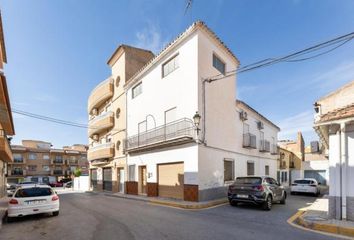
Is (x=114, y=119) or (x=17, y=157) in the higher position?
(x=114, y=119)

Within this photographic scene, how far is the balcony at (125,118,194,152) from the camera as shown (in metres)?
14.2

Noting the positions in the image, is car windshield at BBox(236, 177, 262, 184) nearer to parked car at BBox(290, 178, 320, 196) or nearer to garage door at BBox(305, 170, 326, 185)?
parked car at BBox(290, 178, 320, 196)

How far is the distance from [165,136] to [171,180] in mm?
2780

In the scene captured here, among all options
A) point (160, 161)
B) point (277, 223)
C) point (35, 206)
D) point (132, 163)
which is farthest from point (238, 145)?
point (35, 206)

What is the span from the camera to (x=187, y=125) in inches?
564

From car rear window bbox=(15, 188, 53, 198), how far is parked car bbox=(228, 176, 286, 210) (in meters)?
8.29

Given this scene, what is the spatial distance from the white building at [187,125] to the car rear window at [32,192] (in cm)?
712

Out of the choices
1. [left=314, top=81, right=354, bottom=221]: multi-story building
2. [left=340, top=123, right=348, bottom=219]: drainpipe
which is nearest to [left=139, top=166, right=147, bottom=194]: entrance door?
[left=314, top=81, right=354, bottom=221]: multi-story building

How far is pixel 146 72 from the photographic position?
19.3 m

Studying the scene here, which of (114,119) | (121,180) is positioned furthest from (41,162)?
(121,180)

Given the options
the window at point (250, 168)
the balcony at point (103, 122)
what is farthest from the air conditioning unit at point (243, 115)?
the balcony at point (103, 122)

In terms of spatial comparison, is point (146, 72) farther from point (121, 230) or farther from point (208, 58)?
point (121, 230)

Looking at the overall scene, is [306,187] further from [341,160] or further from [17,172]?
[17,172]

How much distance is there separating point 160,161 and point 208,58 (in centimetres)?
732
